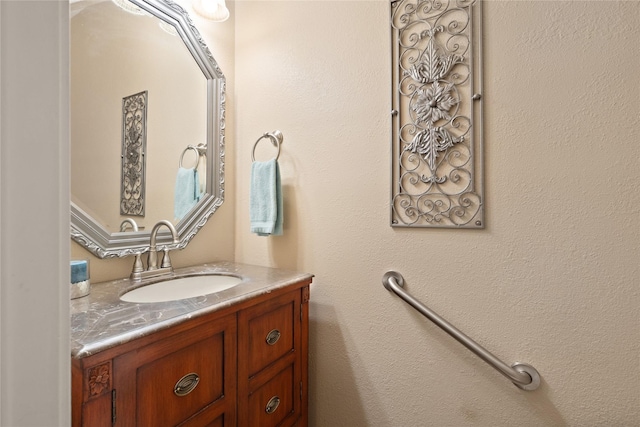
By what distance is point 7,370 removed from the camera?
1.05 feet

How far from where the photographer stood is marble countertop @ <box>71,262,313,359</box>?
656 millimetres

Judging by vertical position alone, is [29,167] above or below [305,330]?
above

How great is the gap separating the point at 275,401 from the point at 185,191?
913 millimetres

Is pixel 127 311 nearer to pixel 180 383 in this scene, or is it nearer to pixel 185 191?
pixel 180 383

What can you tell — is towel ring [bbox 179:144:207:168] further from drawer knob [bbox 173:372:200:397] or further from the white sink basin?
drawer knob [bbox 173:372:200:397]

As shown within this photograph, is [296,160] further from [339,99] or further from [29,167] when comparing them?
[29,167]

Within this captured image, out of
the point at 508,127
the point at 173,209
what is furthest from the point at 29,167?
the point at 508,127

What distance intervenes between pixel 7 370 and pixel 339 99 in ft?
4.09

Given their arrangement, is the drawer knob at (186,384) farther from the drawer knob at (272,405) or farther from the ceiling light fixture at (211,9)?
the ceiling light fixture at (211,9)

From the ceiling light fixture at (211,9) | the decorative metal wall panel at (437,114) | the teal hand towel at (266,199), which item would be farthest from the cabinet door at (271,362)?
the ceiling light fixture at (211,9)

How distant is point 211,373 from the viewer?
86 cm

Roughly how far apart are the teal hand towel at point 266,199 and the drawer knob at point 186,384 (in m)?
0.64

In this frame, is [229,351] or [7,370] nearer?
[7,370]

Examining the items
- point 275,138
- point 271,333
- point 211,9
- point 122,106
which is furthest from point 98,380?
point 211,9
